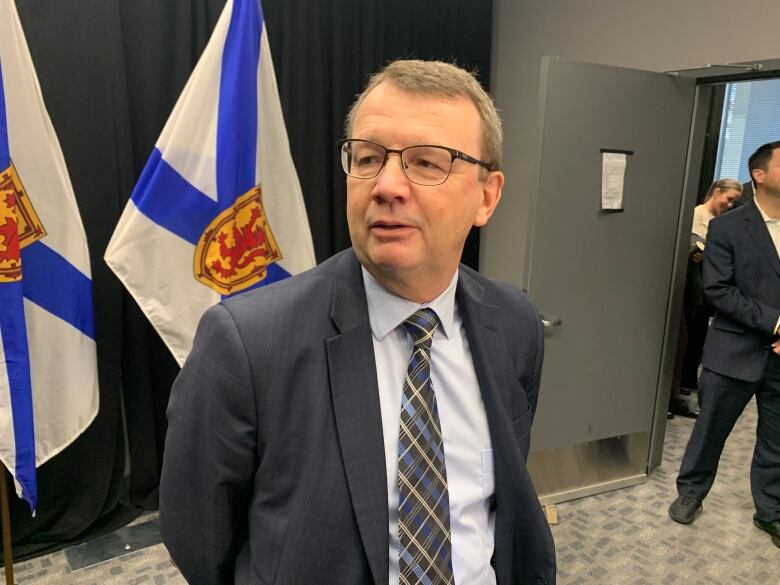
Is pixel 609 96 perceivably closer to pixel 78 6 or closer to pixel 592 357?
pixel 592 357

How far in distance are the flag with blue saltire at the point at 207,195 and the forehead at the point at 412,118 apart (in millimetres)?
1252

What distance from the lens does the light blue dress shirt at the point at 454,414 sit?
0.89 metres

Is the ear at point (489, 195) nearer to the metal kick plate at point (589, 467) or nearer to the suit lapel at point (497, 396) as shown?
the suit lapel at point (497, 396)

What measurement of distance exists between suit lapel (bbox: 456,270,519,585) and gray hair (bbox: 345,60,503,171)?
251mm

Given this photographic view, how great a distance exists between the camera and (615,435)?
2795 mm

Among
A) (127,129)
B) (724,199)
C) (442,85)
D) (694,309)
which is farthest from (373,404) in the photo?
(724,199)

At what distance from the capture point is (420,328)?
0.91m

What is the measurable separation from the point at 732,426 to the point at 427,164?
2.30 meters

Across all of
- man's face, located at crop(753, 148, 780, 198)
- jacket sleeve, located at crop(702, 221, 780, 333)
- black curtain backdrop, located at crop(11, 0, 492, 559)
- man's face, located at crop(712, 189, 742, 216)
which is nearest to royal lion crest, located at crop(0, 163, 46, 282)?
black curtain backdrop, located at crop(11, 0, 492, 559)

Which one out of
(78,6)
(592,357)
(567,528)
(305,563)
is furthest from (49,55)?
(567,528)

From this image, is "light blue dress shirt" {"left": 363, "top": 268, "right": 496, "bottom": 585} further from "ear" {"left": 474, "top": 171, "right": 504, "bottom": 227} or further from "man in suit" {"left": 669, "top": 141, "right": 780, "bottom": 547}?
"man in suit" {"left": 669, "top": 141, "right": 780, "bottom": 547}

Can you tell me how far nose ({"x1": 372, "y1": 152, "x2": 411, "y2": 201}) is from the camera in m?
0.82

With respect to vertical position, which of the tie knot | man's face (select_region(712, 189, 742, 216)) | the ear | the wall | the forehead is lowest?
the tie knot

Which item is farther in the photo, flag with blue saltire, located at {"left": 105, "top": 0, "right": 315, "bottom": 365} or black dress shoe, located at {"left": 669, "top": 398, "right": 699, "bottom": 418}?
black dress shoe, located at {"left": 669, "top": 398, "right": 699, "bottom": 418}
